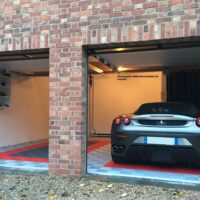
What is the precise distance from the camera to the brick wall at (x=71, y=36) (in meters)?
5.10

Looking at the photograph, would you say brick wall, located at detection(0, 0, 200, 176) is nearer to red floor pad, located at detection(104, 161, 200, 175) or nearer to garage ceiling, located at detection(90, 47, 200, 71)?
garage ceiling, located at detection(90, 47, 200, 71)

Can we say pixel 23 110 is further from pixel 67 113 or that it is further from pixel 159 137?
pixel 159 137

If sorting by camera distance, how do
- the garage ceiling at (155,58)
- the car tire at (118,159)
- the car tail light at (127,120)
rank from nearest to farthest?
the car tail light at (127,120)
the car tire at (118,159)
the garage ceiling at (155,58)

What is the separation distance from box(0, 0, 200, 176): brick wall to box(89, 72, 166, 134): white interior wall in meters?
5.99

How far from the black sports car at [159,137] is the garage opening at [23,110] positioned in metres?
1.60

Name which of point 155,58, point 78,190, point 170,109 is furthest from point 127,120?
point 155,58

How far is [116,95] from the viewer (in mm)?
11633

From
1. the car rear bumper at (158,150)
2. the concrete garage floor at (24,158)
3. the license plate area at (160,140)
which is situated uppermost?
the license plate area at (160,140)

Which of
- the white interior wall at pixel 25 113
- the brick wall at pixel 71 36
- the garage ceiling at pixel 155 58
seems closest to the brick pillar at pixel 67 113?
the brick wall at pixel 71 36

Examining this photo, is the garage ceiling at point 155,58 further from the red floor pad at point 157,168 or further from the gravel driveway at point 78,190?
the gravel driveway at point 78,190

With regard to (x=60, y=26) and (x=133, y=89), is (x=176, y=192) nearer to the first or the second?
(x=60, y=26)

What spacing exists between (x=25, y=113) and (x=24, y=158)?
3.23m

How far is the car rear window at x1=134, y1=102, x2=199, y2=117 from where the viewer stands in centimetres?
604

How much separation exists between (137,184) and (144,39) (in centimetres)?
219
